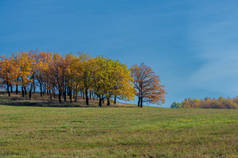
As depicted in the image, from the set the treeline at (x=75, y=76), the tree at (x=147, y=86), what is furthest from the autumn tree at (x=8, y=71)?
the tree at (x=147, y=86)

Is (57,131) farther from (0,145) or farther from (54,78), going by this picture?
(54,78)

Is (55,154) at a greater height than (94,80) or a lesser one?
lesser

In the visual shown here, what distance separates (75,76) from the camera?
68.2 m

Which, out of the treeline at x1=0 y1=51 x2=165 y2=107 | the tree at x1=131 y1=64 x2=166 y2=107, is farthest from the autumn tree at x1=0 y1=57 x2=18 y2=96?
the tree at x1=131 y1=64 x2=166 y2=107

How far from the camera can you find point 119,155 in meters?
11.5

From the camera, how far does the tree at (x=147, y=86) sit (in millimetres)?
70419

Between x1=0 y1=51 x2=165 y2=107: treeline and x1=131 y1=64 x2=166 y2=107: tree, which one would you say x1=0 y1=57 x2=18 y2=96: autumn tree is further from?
x1=131 y1=64 x2=166 y2=107: tree

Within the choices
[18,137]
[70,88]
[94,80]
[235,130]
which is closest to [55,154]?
[18,137]

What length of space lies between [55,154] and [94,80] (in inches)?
2020

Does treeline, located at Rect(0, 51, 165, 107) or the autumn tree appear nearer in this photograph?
treeline, located at Rect(0, 51, 165, 107)

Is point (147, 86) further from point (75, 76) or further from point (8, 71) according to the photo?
point (8, 71)

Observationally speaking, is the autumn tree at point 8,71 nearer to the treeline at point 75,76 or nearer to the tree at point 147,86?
the treeline at point 75,76

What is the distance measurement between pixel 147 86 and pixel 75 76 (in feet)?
70.9

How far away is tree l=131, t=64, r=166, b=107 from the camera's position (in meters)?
70.4
